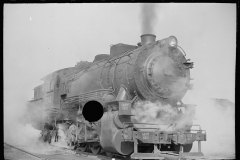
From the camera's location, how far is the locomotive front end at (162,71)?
24.1 ft

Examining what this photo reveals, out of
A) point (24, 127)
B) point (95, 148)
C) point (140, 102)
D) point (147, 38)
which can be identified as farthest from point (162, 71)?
point (24, 127)

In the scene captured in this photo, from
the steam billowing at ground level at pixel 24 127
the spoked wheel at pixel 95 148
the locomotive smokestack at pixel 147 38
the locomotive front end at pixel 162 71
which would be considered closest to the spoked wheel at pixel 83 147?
the spoked wheel at pixel 95 148

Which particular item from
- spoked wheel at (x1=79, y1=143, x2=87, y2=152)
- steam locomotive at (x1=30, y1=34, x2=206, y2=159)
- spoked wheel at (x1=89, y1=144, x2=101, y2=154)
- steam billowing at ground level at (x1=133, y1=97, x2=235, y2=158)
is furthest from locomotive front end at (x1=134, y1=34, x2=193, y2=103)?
spoked wheel at (x1=79, y1=143, x2=87, y2=152)

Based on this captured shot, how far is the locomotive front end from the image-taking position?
735 centimetres

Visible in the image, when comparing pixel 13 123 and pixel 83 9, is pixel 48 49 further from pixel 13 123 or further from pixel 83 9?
pixel 13 123

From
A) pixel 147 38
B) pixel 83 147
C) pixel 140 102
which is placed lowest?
pixel 83 147

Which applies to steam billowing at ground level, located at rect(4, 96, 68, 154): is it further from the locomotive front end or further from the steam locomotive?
the locomotive front end

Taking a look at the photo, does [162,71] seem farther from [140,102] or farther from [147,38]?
[147,38]

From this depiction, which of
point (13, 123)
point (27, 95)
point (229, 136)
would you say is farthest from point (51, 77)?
point (229, 136)

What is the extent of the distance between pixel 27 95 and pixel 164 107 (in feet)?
25.3

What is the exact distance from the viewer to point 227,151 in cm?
1034

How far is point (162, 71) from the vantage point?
745 cm

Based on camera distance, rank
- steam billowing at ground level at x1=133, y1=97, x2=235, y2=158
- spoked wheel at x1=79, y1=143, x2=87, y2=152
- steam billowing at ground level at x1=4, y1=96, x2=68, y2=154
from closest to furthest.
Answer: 1. steam billowing at ground level at x1=133, y1=97, x2=235, y2=158
2. spoked wheel at x1=79, y1=143, x2=87, y2=152
3. steam billowing at ground level at x1=4, y1=96, x2=68, y2=154

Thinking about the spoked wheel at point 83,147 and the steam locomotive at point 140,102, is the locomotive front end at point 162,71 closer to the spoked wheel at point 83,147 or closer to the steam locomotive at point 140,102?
the steam locomotive at point 140,102
